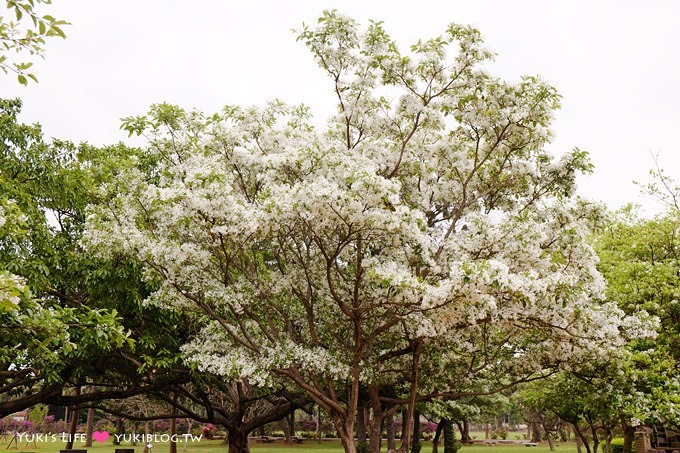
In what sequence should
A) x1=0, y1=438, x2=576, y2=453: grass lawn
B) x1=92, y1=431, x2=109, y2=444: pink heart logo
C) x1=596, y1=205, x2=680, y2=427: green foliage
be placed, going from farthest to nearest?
1. x1=92, y1=431, x2=109, y2=444: pink heart logo
2. x1=0, y1=438, x2=576, y2=453: grass lawn
3. x1=596, y1=205, x2=680, y2=427: green foliage

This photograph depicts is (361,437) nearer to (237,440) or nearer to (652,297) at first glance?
(237,440)

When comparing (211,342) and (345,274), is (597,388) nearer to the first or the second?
(345,274)

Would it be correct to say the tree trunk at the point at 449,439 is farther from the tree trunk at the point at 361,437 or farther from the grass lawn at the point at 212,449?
the grass lawn at the point at 212,449

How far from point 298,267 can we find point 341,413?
3313 millimetres

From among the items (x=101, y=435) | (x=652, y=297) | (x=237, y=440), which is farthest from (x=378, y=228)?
(x=101, y=435)

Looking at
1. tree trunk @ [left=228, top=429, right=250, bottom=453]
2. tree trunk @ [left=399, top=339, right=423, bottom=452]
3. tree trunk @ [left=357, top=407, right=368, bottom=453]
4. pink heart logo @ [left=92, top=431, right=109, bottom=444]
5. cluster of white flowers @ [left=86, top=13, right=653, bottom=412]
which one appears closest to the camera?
cluster of white flowers @ [left=86, top=13, right=653, bottom=412]

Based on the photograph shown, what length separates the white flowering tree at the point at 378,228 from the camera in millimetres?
10750

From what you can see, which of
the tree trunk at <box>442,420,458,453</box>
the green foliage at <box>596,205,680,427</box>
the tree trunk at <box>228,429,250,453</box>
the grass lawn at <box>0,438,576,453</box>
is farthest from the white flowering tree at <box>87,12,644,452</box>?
the grass lawn at <box>0,438,576,453</box>

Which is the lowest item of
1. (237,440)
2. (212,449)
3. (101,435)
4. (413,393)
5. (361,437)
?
(212,449)

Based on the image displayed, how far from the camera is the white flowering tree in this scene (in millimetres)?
10750

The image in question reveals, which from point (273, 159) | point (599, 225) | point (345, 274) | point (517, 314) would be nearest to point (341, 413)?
point (345, 274)

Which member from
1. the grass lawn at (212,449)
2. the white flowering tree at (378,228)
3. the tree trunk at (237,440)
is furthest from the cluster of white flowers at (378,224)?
the grass lawn at (212,449)

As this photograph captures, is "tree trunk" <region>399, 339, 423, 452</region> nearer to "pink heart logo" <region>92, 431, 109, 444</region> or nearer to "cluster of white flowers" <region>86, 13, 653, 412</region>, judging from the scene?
"cluster of white flowers" <region>86, 13, 653, 412</region>

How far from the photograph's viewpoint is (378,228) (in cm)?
1042
